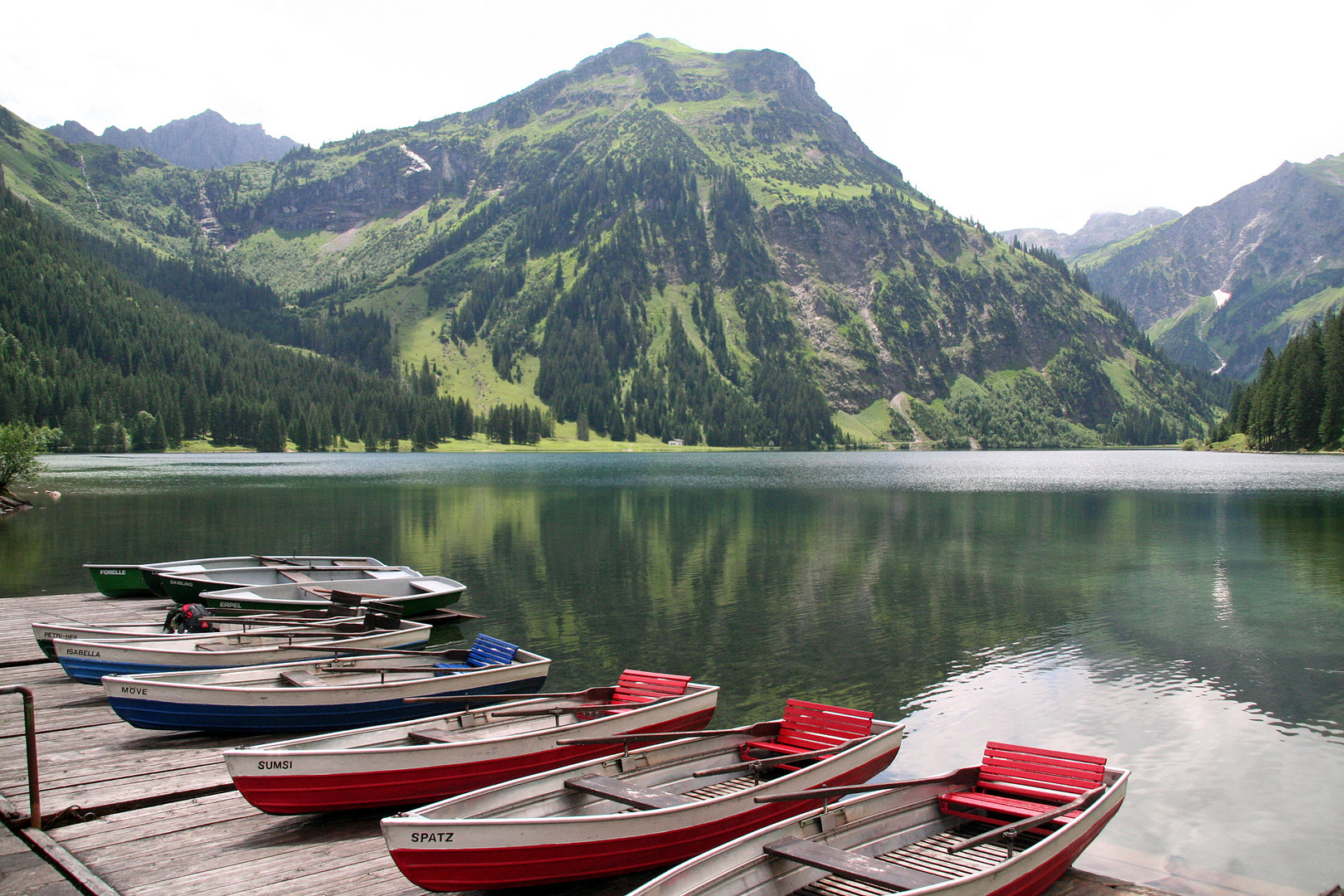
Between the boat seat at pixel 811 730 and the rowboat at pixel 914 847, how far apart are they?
2.09 m

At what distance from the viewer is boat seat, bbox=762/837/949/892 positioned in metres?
9.13

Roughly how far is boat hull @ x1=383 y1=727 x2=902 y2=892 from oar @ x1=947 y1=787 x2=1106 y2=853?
271 centimetres

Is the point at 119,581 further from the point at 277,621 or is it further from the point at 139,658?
the point at 139,658

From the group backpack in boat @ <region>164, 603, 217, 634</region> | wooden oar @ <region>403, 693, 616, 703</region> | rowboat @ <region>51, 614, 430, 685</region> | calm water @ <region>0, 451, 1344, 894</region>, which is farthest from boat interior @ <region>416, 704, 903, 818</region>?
backpack in boat @ <region>164, 603, 217, 634</region>

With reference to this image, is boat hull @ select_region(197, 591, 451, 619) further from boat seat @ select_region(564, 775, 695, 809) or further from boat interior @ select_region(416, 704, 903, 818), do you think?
boat seat @ select_region(564, 775, 695, 809)

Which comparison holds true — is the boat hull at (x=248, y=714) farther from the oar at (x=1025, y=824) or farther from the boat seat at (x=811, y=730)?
the oar at (x=1025, y=824)

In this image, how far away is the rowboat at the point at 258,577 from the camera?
103 feet

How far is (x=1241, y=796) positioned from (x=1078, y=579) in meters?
28.8

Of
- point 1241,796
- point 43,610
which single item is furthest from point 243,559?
point 1241,796

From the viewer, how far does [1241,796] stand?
58.4 feet

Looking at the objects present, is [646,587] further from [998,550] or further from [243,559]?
[998,550]

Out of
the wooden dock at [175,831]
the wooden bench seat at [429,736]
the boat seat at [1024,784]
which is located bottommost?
the wooden dock at [175,831]

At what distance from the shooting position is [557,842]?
9.93 meters

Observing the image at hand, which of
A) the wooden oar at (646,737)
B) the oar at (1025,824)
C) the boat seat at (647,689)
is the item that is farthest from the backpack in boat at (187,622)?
the oar at (1025,824)
